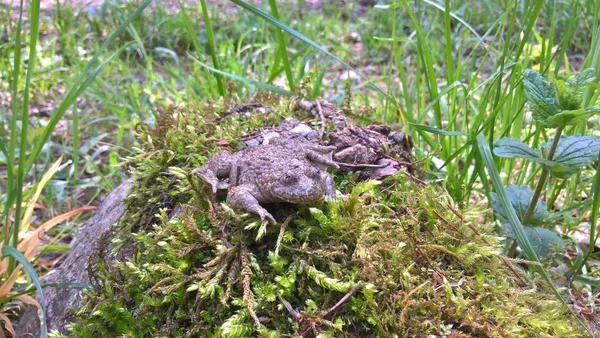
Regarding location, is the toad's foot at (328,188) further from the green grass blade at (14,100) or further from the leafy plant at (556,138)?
the green grass blade at (14,100)

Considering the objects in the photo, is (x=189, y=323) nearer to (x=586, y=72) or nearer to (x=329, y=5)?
(x=586, y=72)

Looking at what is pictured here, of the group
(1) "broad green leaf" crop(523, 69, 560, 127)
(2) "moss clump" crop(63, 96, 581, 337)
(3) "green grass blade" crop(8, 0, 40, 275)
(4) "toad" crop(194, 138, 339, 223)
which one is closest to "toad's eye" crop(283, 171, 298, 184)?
(4) "toad" crop(194, 138, 339, 223)

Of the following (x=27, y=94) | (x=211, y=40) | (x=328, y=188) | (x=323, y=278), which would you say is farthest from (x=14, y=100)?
(x=323, y=278)

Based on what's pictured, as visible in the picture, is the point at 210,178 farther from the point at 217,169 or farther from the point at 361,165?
the point at 361,165

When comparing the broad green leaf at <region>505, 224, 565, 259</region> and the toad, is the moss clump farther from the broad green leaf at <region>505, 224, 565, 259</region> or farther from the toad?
the broad green leaf at <region>505, 224, 565, 259</region>

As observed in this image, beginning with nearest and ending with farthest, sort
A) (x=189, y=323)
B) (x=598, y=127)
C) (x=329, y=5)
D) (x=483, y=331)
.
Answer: (x=483, y=331) → (x=189, y=323) → (x=598, y=127) → (x=329, y=5)

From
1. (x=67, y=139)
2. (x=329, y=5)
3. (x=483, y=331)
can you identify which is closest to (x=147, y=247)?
(x=483, y=331)
